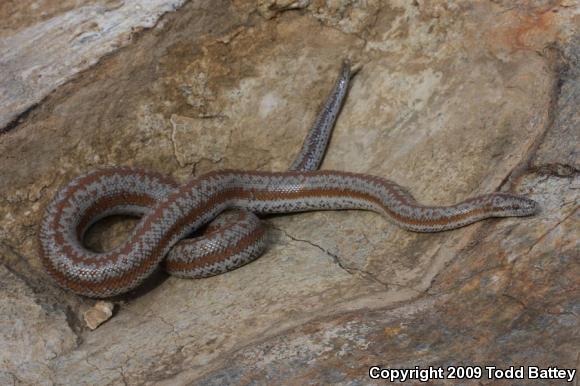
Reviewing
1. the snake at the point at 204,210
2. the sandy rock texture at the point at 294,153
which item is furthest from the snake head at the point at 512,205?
the sandy rock texture at the point at 294,153

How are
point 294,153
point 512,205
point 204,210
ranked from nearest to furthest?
point 512,205 → point 204,210 → point 294,153

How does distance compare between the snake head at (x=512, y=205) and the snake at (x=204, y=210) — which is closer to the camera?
the snake head at (x=512, y=205)

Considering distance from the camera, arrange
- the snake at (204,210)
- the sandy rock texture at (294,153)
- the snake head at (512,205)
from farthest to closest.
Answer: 1. the snake at (204,210)
2. the snake head at (512,205)
3. the sandy rock texture at (294,153)

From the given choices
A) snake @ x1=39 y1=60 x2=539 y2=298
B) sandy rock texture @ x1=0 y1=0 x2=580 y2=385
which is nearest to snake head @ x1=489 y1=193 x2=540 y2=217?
snake @ x1=39 y1=60 x2=539 y2=298

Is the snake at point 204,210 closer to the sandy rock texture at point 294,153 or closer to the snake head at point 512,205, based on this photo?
the snake head at point 512,205

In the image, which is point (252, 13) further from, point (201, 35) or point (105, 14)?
point (105, 14)

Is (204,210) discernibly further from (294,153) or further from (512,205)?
(512,205)

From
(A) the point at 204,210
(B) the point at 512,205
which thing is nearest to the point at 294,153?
(A) the point at 204,210
